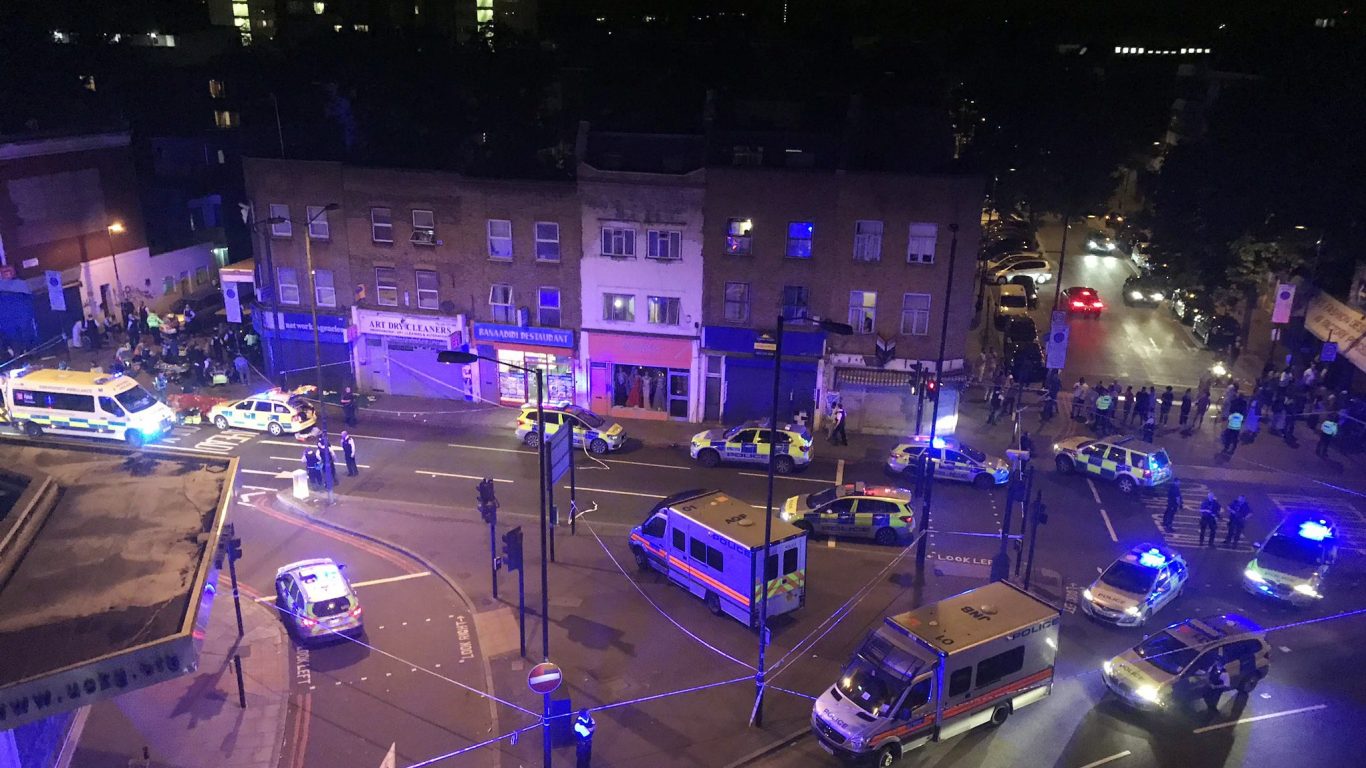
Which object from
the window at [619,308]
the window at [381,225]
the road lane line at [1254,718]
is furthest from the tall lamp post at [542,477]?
the window at [381,225]

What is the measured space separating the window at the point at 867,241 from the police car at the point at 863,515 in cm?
978

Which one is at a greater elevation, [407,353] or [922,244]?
[922,244]

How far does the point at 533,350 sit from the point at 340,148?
21595mm

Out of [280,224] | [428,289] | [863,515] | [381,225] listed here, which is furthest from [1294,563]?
[280,224]

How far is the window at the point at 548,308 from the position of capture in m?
34.8

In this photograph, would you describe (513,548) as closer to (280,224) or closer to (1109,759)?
(1109,759)

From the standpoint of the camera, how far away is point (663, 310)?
112 ft

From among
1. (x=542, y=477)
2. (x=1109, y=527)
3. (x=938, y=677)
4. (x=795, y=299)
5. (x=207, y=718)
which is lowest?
(x=207, y=718)

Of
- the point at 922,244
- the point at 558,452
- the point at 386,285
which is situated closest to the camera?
the point at 558,452

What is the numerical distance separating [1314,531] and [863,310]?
14983mm

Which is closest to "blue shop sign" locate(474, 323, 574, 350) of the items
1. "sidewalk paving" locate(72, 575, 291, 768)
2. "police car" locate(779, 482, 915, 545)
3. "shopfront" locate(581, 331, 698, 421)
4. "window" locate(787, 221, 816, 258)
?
"shopfront" locate(581, 331, 698, 421)

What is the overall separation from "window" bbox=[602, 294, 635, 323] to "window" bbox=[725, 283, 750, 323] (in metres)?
3.50

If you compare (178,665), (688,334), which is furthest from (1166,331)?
(178,665)

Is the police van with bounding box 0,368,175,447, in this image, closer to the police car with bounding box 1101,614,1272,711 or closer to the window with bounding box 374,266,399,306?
the window with bounding box 374,266,399,306
